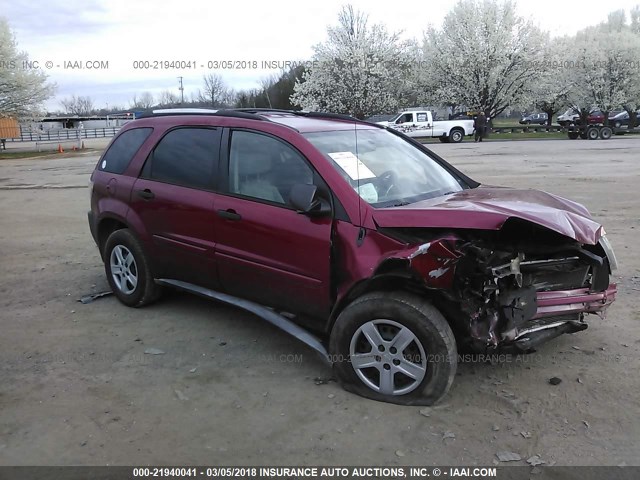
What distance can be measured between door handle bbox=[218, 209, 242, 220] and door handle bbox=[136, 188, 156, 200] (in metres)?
0.91

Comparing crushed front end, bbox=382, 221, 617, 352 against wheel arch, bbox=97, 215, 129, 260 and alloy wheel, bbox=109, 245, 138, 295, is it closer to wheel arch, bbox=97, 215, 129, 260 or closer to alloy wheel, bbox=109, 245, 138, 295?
alloy wheel, bbox=109, 245, 138, 295

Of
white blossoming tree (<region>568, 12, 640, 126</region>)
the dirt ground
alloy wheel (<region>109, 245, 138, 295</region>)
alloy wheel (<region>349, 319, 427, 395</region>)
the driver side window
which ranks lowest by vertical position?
the dirt ground

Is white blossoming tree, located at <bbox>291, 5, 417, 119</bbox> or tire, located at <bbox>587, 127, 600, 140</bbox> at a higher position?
white blossoming tree, located at <bbox>291, 5, 417, 119</bbox>

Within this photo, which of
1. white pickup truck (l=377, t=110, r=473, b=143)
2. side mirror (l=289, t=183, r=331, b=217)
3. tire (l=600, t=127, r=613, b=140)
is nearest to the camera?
side mirror (l=289, t=183, r=331, b=217)

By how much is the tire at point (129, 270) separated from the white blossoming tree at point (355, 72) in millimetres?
39886

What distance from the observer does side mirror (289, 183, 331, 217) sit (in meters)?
3.54

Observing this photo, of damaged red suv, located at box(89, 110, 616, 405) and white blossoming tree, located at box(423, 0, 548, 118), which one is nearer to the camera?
damaged red suv, located at box(89, 110, 616, 405)

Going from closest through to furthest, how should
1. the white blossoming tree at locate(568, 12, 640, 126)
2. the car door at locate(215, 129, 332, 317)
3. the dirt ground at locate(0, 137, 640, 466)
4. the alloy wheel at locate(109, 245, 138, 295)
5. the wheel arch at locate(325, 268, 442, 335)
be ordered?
the dirt ground at locate(0, 137, 640, 466)
the wheel arch at locate(325, 268, 442, 335)
the car door at locate(215, 129, 332, 317)
the alloy wheel at locate(109, 245, 138, 295)
the white blossoming tree at locate(568, 12, 640, 126)

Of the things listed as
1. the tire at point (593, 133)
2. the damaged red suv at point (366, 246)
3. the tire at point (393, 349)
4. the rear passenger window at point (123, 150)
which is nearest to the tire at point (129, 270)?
the damaged red suv at point (366, 246)

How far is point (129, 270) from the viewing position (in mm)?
5195

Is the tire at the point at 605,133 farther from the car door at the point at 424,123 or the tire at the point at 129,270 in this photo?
the tire at the point at 129,270

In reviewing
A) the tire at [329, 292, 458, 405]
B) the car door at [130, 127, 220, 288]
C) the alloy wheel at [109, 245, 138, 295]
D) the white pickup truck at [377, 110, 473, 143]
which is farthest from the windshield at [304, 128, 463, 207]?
the white pickup truck at [377, 110, 473, 143]

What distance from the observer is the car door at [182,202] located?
4371 mm

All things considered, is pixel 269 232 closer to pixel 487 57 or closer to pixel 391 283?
pixel 391 283
